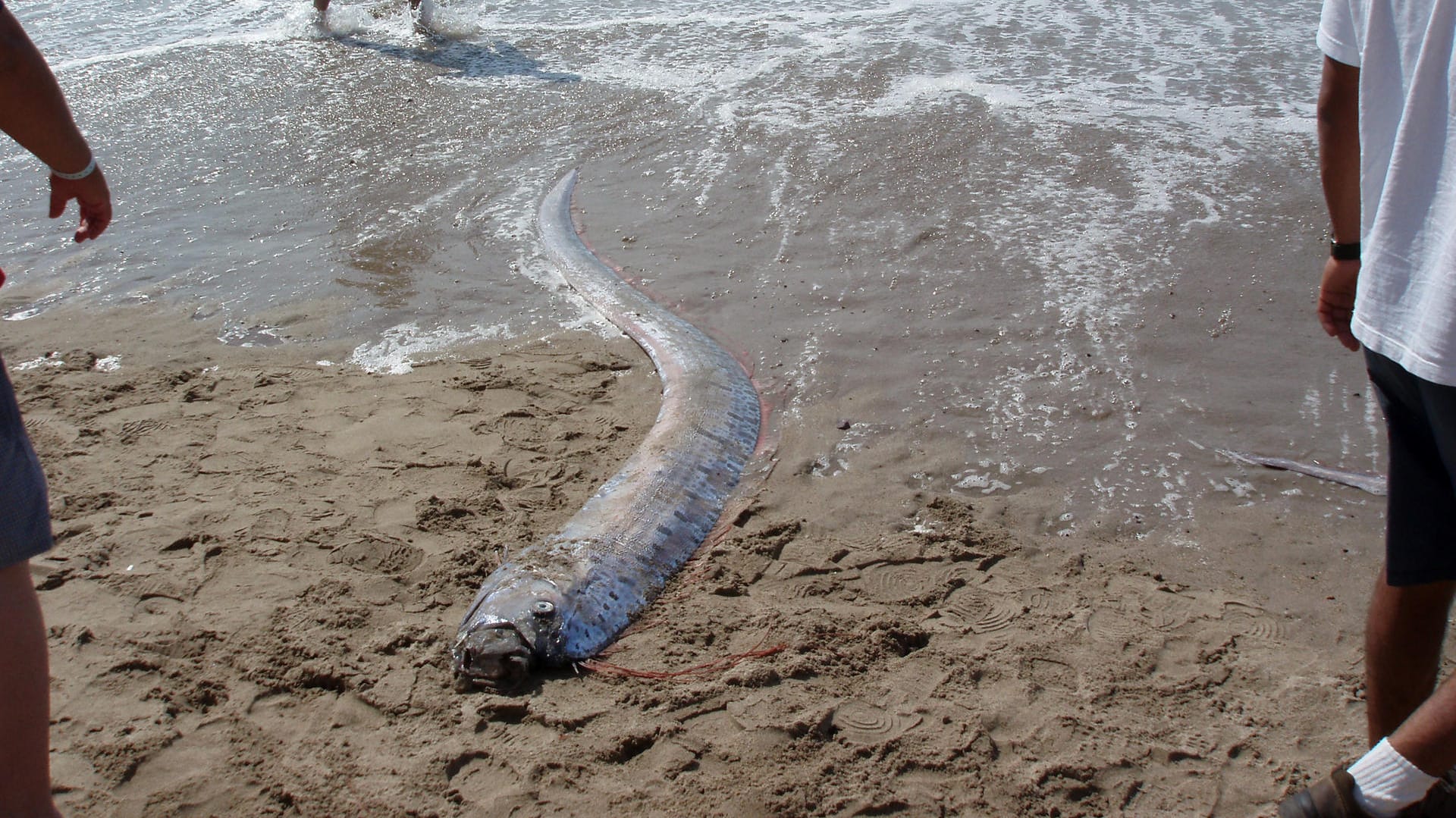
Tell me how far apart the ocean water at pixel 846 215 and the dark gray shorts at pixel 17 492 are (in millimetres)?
2672

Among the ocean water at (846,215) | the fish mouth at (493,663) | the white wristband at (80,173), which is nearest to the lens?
the white wristband at (80,173)

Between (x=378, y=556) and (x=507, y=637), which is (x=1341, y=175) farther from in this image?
(x=378, y=556)

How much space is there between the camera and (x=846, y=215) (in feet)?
19.6

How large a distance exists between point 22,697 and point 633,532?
1.89 m

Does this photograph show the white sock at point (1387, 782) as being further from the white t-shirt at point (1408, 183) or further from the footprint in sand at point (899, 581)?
the footprint in sand at point (899, 581)

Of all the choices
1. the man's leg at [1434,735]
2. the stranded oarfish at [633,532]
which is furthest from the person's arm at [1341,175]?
the stranded oarfish at [633,532]

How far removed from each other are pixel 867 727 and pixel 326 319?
397 cm

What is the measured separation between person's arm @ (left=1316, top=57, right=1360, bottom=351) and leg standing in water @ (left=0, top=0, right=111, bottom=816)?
2.76 metres

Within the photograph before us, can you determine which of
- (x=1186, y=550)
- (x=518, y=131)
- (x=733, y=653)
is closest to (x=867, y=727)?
(x=733, y=653)

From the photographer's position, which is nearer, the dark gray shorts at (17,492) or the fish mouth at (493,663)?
the dark gray shorts at (17,492)

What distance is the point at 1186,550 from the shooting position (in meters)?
3.46

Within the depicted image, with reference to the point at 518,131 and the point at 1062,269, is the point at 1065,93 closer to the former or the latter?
the point at 1062,269

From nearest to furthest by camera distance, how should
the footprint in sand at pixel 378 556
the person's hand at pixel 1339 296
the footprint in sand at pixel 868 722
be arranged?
the person's hand at pixel 1339 296, the footprint in sand at pixel 868 722, the footprint in sand at pixel 378 556

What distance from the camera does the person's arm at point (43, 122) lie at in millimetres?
2020
